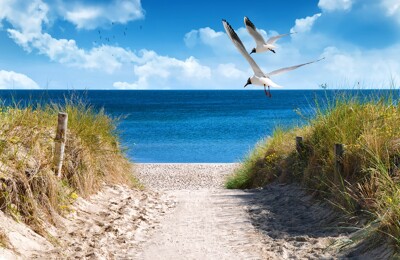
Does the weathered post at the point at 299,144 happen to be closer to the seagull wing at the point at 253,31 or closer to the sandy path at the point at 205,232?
the sandy path at the point at 205,232

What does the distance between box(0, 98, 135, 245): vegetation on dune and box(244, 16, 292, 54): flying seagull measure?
419 cm

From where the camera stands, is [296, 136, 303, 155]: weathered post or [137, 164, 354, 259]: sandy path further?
[296, 136, 303, 155]: weathered post

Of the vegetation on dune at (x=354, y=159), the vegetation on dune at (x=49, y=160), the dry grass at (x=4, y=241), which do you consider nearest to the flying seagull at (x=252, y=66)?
the vegetation on dune at (x=354, y=159)

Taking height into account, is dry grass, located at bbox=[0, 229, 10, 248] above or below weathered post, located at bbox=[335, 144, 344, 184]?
below

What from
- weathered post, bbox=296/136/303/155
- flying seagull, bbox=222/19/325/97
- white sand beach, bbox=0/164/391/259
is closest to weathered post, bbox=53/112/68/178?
white sand beach, bbox=0/164/391/259

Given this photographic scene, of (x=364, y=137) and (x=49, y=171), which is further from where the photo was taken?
(x=364, y=137)

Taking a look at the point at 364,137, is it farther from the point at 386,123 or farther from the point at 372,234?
the point at 372,234

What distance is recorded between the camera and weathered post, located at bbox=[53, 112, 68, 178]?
880cm

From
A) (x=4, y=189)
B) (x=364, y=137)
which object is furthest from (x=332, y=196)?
(x=4, y=189)

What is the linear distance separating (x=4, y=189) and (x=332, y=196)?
5.45 m

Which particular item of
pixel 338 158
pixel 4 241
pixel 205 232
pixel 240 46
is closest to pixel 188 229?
pixel 205 232

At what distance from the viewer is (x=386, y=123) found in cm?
904

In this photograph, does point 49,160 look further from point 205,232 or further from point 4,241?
point 205,232

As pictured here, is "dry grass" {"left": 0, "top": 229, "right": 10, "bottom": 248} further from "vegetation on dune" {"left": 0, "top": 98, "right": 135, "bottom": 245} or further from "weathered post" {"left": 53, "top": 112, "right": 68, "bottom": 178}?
"weathered post" {"left": 53, "top": 112, "right": 68, "bottom": 178}
